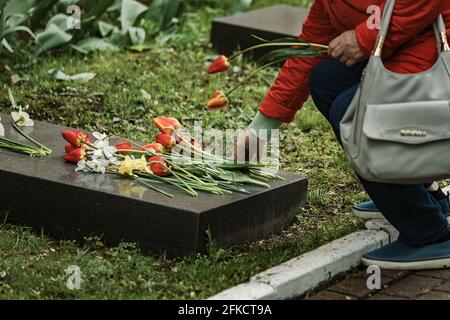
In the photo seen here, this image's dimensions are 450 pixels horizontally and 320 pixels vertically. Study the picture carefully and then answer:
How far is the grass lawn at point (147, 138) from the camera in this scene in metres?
3.75

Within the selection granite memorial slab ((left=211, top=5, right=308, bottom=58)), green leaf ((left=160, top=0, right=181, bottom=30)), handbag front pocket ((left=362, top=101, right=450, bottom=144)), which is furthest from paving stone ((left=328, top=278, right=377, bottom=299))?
green leaf ((left=160, top=0, right=181, bottom=30))

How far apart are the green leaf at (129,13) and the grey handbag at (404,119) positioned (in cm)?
368

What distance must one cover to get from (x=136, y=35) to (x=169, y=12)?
1.08 ft

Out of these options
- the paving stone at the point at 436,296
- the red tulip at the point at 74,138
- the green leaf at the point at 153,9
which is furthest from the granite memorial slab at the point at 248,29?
the paving stone at the point at 436,296

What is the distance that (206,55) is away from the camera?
7.20m

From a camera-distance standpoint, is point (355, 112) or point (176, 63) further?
point (176, 63)

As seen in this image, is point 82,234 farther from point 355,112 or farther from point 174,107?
point 174,107

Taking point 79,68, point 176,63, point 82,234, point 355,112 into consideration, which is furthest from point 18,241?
point 176,63

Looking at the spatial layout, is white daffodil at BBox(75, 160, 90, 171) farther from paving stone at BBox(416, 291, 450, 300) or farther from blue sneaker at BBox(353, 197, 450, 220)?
paving stone at BBox(416, 291, 450, 300)

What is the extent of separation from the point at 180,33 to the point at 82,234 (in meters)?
3.68

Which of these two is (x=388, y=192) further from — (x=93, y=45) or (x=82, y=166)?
(x=93, y=45)

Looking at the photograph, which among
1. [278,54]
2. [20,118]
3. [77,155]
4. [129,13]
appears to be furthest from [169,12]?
[278,54]

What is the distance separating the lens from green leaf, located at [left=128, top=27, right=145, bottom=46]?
23.3 feet

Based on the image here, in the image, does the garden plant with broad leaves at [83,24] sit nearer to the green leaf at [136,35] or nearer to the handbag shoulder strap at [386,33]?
the green leaf at [136,35]
